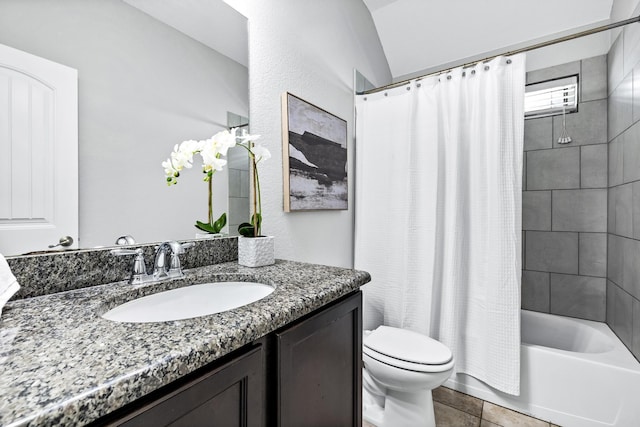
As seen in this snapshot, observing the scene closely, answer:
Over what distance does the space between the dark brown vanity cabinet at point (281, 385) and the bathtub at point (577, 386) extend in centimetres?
115

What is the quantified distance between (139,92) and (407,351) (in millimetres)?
1500

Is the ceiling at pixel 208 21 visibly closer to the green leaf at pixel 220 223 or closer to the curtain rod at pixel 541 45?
the green leaf at pixel 220 223

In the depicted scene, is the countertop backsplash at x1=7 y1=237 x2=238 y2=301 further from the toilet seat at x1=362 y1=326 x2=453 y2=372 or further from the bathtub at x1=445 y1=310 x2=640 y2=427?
the bathtub at x1=445 y1=310 x2=640 y2=427

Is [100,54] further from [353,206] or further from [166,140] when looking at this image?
[353,206]

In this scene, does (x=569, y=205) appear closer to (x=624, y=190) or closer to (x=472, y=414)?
(x=624, y=190)

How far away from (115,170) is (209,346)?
0.66 metres

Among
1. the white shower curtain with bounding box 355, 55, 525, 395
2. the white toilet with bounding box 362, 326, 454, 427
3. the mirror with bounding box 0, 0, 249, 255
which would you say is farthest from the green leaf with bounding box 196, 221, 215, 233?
the white shower curtain with bounding box 355, 55, 525, 395

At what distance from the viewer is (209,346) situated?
1.64ft

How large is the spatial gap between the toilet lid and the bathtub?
1.74 feet

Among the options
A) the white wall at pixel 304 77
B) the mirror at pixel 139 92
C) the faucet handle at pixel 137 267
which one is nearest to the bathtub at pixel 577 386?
the white wall at pixel 304 77

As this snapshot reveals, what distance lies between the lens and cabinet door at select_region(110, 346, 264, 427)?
0.44 metres

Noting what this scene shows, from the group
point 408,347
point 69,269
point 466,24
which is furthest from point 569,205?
point 69,269

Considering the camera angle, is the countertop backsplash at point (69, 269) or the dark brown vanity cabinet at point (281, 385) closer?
the dark brown vanity cabinet at point (281, 385)

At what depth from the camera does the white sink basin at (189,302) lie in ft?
2.51
